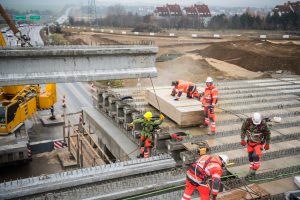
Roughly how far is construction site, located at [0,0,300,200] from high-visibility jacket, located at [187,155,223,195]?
1.00 meters

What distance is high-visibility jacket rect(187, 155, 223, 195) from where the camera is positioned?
18.1ft

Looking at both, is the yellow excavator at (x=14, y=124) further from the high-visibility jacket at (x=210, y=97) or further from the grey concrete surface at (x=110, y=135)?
the high-visibility jacket at (x=210, y=97)

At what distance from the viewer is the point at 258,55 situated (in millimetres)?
29156

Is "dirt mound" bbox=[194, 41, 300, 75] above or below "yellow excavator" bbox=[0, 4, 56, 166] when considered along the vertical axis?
above

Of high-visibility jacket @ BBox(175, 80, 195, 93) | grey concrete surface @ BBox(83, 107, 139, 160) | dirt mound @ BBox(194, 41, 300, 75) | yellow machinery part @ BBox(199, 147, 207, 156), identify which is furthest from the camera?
dirt mound @ BBox(194, 41, 300, 75)

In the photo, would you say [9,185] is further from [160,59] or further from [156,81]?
[160,59]

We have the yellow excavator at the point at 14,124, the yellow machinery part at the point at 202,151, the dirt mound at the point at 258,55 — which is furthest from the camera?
the dirt mound at the point at 258,55

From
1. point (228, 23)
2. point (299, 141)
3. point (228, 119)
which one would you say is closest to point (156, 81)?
point (228, 119)

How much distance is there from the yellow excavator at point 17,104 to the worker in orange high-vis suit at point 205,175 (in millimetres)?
8353

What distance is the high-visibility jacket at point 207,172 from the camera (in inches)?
217

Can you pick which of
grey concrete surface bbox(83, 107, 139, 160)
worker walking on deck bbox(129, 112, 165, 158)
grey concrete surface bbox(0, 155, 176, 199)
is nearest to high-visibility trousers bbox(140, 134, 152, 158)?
worker walking on deck bbox(129, 112, 165, 158)

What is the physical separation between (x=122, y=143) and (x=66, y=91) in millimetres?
14615

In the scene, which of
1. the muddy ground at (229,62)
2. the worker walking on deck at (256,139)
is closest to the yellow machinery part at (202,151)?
the worker walking on deck at (256,139)

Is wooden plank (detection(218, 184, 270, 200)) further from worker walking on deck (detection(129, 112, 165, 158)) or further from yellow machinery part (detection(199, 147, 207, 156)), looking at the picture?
worker walking on deck (detection(129, 112, 165, 158))
